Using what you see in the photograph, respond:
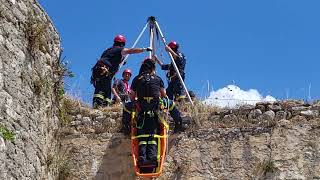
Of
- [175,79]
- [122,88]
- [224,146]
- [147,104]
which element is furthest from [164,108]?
[122,88]

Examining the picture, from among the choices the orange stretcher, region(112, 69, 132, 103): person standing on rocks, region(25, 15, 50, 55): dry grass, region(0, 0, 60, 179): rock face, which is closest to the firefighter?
the orange stretcher

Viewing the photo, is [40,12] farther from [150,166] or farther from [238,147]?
[238,147]

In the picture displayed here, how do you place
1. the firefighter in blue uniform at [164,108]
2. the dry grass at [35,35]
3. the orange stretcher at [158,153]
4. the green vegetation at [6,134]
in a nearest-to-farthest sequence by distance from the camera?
the green vegetation at [6,134] → the dry grass at [35,35] → the orange stretcher at [158,153] → the firefighter in blue uniform at [164,108]

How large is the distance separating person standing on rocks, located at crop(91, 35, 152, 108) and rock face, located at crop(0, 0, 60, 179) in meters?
1.63

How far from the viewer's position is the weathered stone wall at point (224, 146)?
29.5 ft

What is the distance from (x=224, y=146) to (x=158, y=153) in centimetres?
113

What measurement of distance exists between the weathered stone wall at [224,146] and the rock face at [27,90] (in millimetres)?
598

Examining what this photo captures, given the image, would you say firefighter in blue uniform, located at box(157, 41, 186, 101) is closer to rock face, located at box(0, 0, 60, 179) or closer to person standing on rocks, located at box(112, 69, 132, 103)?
person standing on rocks, located at box(112, 69, 132, 103)

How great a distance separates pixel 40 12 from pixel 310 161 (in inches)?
178

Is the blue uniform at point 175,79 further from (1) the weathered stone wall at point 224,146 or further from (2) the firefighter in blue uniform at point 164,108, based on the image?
(2) the firefighter in blue uniform at point 164,108

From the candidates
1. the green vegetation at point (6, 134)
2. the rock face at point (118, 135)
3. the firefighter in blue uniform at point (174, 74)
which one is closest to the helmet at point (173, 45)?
the firefighter in blue uniform at point (174, 74)

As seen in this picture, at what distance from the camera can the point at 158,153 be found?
884 centimetres

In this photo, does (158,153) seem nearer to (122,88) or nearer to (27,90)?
(27,90)

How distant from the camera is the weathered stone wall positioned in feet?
29.5
